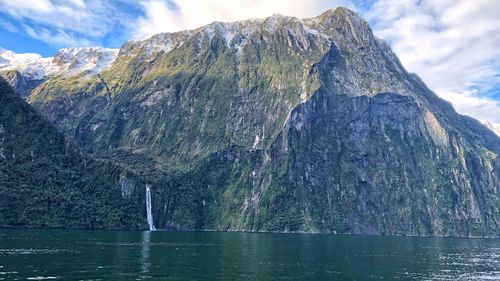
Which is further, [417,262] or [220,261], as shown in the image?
[417,262]

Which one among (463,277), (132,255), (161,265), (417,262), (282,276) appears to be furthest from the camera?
(417,262)

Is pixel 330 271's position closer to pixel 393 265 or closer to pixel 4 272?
pixel 393 265

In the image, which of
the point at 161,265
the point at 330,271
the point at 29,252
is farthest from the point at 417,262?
the point at 29,252

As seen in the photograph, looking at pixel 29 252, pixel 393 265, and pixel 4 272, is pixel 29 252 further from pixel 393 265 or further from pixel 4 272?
pixel 393 265

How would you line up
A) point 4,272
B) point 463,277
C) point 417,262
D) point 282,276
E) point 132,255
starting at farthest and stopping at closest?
point 417,262 < point 132,255 < point 463,277 < point 282,276 < point 4,272

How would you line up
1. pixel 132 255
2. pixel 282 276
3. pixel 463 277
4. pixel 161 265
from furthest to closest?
pixel 132 255 < pixel 463 277 < pixel 161 265 < pixel 282 276

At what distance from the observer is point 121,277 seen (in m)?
95.8

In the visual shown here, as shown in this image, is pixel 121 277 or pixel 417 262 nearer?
pixel 121 277

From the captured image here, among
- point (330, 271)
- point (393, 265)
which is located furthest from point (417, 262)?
point (330, 271)

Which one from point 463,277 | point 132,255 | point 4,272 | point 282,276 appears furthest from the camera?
point 132,255

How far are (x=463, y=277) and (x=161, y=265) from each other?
72.6 meters

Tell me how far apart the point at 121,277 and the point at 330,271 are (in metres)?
48.9

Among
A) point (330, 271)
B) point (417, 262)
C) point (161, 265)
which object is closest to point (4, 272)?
point (161, 265)

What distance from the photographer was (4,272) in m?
94.4
